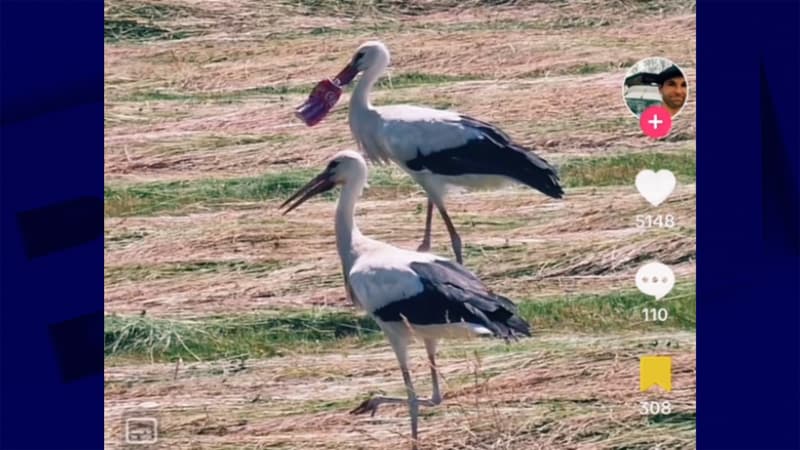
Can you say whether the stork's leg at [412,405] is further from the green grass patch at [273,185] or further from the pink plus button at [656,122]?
the pink plus button at [656,122]

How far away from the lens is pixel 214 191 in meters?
8.82

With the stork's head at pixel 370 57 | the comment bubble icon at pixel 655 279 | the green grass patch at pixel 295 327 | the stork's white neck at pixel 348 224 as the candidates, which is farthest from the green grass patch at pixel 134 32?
the comment bubble icon at pixel 655 279

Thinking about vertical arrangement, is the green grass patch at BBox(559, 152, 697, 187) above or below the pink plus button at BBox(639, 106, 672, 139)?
below

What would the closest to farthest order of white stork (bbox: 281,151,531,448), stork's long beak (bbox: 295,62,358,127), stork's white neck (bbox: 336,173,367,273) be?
white stork (bbox: 281,151,531,448), stork's white neck (bbox: 336,173,367,273), stork's long beak (bbox: 295,62,358,127)

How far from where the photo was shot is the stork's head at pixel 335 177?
8.77 meters

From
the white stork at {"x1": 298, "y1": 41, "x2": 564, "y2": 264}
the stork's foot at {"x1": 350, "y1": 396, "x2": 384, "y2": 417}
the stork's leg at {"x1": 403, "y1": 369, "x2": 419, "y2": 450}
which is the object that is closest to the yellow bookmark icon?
the white stork at {"x1": 298, "y1": 41, "x2": 564, "y2": 264}

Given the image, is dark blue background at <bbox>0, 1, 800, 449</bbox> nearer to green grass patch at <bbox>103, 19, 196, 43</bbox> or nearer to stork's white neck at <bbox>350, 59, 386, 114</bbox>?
green grass patch at <bbox>103, 19, 196, 43</bbox>

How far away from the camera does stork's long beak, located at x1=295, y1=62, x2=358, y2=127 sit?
884 cm

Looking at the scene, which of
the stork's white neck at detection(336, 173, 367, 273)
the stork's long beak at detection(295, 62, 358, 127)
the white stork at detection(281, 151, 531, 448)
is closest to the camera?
the white stork at detection(281, 151, 531, 448)

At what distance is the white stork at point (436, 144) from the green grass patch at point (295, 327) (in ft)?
1.69

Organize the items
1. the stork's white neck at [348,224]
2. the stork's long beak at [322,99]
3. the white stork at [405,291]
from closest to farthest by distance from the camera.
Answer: the white stork at [405,291] < the stork's white neck at [348,224] < the stork's long beak at [322,99]
